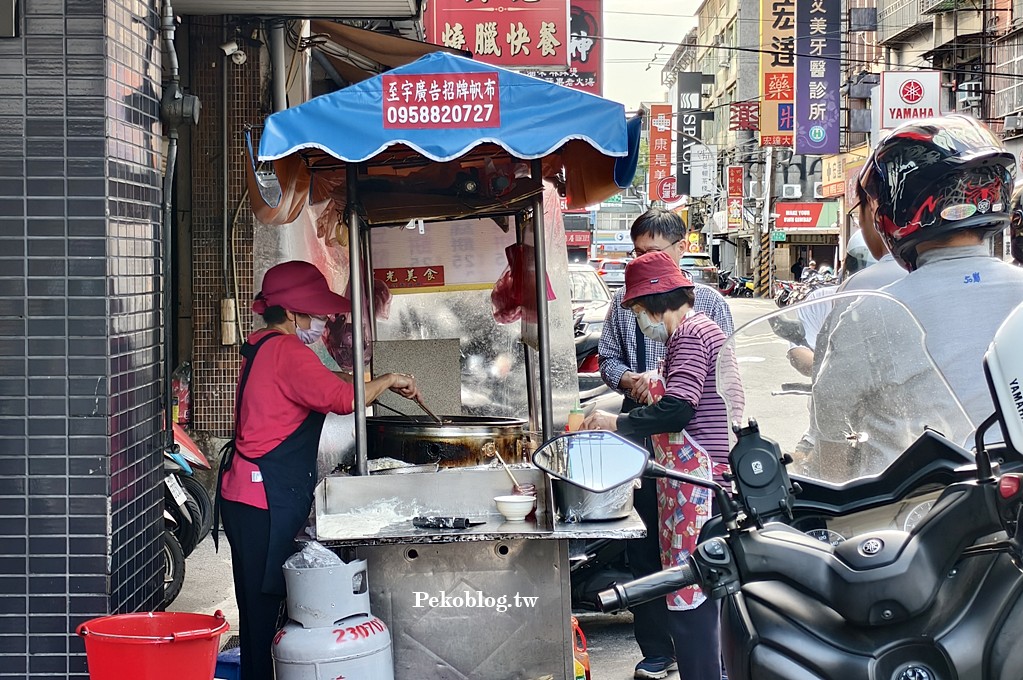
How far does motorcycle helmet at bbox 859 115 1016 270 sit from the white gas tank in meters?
2.31

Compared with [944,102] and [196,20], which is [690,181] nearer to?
[944,102]

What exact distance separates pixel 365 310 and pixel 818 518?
4.01 meters

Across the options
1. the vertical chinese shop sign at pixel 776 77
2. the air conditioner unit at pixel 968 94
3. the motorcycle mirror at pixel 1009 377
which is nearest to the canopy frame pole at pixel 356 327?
the motorcycle mirror at pixel 1009 377

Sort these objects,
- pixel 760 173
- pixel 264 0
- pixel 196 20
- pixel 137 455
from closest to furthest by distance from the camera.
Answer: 1. pixel 137 455
2. pixel 264 0
3. pixel 196 20
4. pixel 760 173

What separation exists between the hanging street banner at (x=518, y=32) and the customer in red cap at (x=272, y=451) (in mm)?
8570

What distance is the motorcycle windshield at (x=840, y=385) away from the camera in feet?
9.20

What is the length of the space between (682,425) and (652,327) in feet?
1.81

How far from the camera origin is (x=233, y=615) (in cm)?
699

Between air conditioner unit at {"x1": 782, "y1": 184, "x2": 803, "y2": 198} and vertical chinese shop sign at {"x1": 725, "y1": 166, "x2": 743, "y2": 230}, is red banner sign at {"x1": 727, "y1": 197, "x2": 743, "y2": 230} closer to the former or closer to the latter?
vertical chinese shop sign at {"x1": 725, "y1": 166, "x2": 743, "y2": 230}

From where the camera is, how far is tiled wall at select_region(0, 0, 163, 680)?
3.90 metres

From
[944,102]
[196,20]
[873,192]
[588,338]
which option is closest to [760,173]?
[944,102]

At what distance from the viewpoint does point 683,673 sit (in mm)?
5227

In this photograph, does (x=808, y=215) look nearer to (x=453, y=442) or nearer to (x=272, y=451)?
(x=453, y=442)

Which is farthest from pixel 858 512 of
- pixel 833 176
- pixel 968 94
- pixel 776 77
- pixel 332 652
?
pixel 833 176
